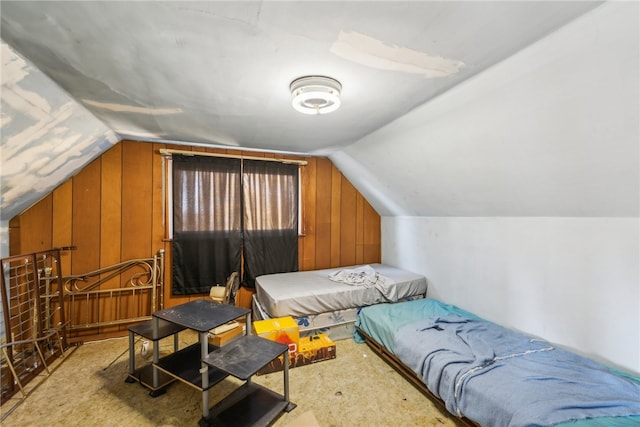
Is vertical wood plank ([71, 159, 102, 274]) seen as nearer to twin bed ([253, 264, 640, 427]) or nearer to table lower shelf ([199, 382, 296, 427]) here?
twin bed ([253, 264, 640, 427])

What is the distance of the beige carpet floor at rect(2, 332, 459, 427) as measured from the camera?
5.94ft

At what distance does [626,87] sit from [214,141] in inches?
124

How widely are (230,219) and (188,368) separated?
1.70 meters

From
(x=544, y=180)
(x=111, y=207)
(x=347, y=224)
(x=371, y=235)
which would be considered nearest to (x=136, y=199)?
(x=111, y=207)

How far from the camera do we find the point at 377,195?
3.70 metres

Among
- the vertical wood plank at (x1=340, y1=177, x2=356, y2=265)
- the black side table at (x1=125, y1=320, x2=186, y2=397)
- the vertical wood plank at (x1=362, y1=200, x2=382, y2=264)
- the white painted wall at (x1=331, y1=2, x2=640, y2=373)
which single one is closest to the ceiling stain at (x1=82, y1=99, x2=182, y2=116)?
the black side table at (x1=125, y1=320, x2=186, y2=397)

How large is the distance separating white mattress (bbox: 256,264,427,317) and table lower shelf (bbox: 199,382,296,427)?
2.44ft

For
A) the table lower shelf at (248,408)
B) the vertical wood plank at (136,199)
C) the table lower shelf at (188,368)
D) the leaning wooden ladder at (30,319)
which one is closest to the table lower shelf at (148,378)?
the table lower shelf at (188,368)

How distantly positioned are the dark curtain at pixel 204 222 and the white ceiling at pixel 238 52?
1007mm

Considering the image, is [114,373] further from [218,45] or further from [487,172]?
[487,172]

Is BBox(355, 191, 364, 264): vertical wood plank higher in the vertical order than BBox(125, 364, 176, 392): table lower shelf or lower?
higher

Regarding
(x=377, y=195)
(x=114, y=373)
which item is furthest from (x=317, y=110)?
(x=114, y=373)

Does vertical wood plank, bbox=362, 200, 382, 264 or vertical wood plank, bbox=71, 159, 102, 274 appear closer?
vertical wood plank, bbox=71, 159, 102, 274

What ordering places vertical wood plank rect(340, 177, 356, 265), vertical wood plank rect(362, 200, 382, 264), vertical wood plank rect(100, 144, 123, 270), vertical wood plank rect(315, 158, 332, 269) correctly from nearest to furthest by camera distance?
vertical wood plank rect(100, 144, 123, 270)
vertical wood plank rect(315, 158, 332, 269)
vertical wood plank rect(340, 177, 356, 265)
vertical wood plank rect(362, 200, 382, 264)
